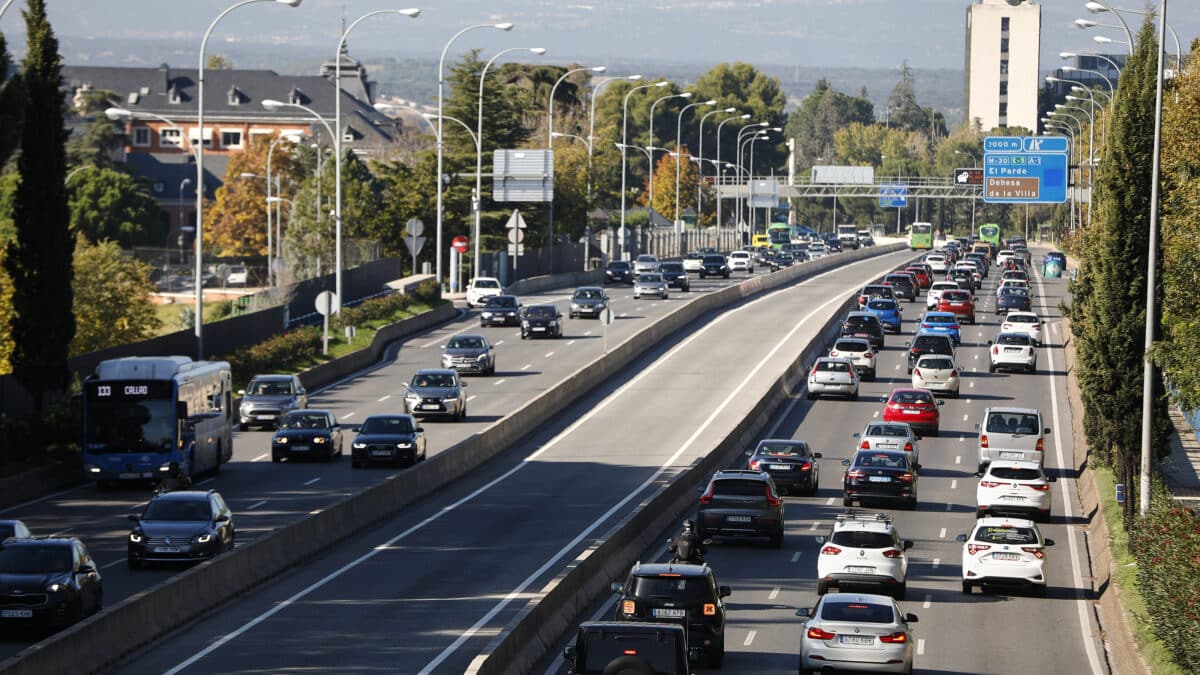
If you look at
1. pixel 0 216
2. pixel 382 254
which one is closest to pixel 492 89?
pixel 382 254

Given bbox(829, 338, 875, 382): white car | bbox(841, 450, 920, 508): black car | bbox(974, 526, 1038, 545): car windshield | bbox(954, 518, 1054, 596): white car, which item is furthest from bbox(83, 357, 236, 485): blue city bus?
bbox(829, 338, 875, 382): white car

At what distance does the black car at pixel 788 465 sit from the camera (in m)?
42.8

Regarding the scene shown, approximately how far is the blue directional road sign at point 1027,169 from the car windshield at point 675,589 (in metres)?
73.0

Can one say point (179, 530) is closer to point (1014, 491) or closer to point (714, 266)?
point (1014, 491)

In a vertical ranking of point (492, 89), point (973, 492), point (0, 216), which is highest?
point (492, 89)

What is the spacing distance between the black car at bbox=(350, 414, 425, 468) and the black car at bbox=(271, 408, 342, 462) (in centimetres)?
116

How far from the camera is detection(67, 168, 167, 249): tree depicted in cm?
14050

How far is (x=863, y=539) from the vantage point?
99.6 feet

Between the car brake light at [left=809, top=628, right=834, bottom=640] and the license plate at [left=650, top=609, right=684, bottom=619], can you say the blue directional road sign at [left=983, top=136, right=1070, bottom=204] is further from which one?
the car brake light at [left=809, top=628, right=834, bottom=640]

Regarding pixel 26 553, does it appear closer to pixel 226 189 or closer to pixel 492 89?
pixel 492 89

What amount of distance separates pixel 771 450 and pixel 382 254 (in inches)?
2397

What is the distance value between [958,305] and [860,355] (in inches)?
773

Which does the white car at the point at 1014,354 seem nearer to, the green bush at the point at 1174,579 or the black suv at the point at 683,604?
the green bush at the point at 1174,579

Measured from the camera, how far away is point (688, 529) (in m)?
29.8
